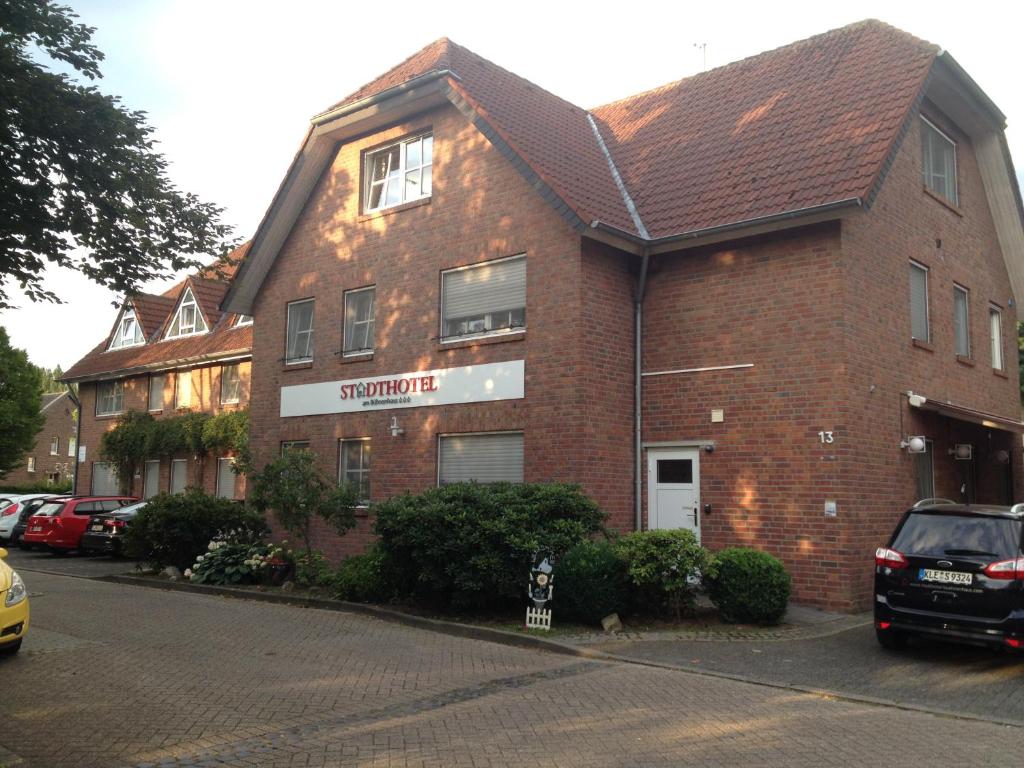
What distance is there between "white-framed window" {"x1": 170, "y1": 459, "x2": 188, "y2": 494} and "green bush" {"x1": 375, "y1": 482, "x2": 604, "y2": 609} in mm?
17200

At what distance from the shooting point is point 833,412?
12.6 meters

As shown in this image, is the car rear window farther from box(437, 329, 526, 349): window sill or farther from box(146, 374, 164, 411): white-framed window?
box(146, 374, 164, 411): white-framed window

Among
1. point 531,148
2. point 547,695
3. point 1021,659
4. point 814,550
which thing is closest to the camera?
point 547,695

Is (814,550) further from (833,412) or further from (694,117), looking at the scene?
(694,117)

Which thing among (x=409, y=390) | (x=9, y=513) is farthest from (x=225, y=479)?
(x=409, y=390)

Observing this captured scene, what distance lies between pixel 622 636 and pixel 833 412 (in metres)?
4.52

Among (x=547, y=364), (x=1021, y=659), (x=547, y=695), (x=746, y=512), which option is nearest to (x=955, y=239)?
(x=746, y=512)

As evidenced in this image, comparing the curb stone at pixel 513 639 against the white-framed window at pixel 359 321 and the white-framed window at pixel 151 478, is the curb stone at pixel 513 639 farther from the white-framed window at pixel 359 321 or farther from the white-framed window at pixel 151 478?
the white-framed window at pixel 151 478

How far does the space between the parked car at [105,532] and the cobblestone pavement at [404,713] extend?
11.6m

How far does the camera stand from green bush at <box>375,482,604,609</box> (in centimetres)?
1118

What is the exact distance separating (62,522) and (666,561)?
1705 cm

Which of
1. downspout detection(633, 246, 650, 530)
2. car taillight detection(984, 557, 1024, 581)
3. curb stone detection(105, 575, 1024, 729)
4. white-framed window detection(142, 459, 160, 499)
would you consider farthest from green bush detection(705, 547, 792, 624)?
white-framed window detection(142, 459, 160, 499)

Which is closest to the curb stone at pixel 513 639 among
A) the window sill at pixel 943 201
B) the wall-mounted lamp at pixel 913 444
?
the wall-mounted lamp at pixel 913 444

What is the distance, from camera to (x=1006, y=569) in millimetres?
8789
